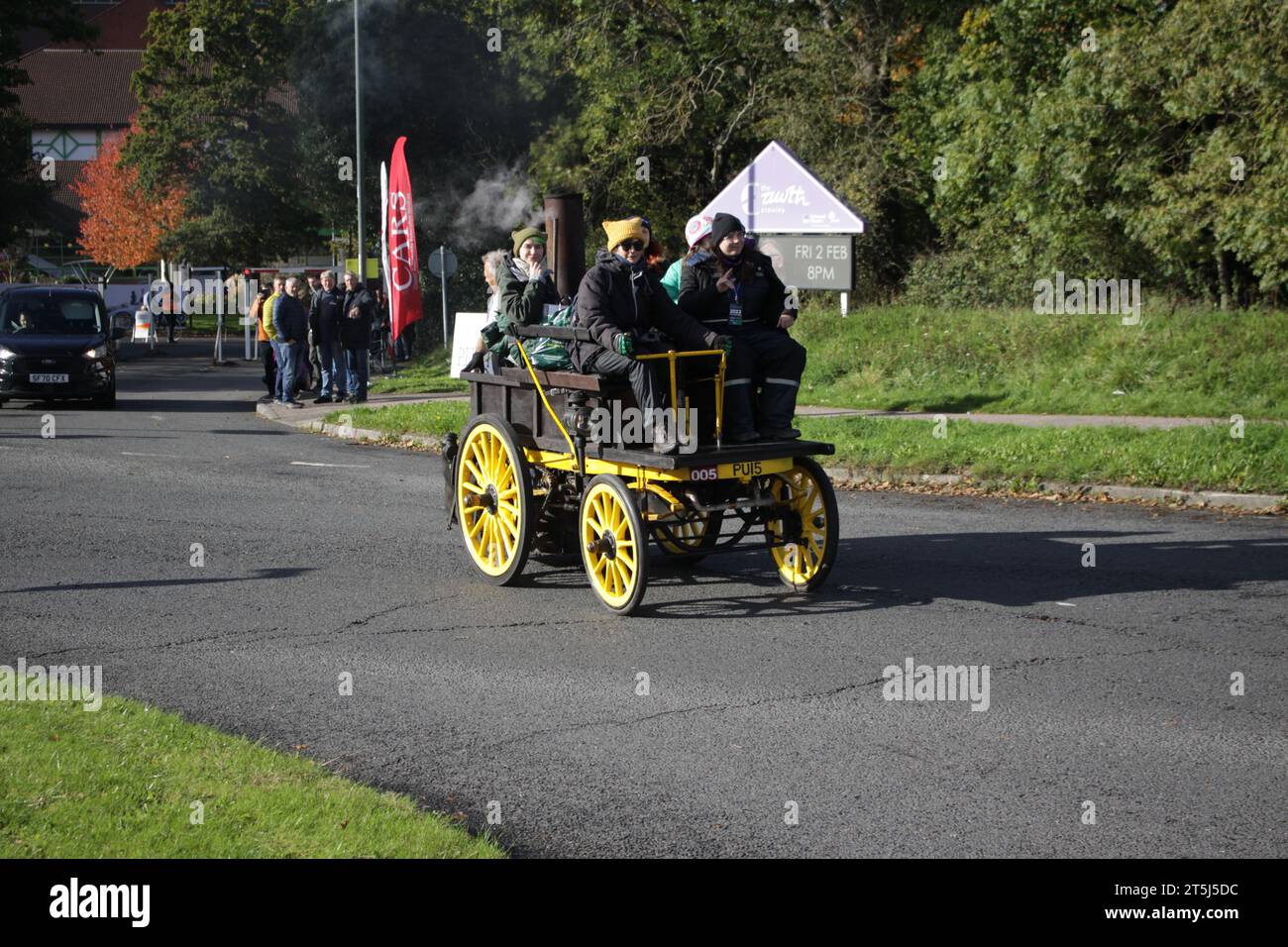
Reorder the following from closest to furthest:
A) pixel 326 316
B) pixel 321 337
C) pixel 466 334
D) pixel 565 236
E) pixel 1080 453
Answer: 1. pixel 565 236
2. pixel 1080 453
3. pixel 466 334
4. pixel 326 316
5. pixel 321 337

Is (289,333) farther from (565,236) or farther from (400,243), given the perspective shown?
(565,236)

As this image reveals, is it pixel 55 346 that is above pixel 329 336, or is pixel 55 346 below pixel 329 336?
below

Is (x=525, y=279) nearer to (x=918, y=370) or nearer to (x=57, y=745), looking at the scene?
(x=57, y=745)

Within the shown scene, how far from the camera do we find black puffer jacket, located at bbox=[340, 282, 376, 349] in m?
23.6

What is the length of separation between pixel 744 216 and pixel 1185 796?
58.2ft

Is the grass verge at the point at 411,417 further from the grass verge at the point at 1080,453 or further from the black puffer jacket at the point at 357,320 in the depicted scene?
the grass verge at the point at 1080,453

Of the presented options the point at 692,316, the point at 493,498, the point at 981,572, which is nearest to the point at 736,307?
the point at 692,316

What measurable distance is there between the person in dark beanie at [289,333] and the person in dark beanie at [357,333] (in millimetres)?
644

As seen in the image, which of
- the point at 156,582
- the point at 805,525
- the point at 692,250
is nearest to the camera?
the point at 805,525

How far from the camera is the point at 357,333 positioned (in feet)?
78.7

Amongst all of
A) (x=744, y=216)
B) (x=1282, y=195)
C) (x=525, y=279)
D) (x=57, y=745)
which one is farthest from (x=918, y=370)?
(x=57, y=745)

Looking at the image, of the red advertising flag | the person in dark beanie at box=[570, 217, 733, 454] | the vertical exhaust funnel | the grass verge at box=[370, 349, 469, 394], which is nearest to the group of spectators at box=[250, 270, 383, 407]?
the grass verge at box=[370, 349, 469, 394]

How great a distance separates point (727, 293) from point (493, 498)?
2.07 metres

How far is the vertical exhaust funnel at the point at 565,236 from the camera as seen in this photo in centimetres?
1255
